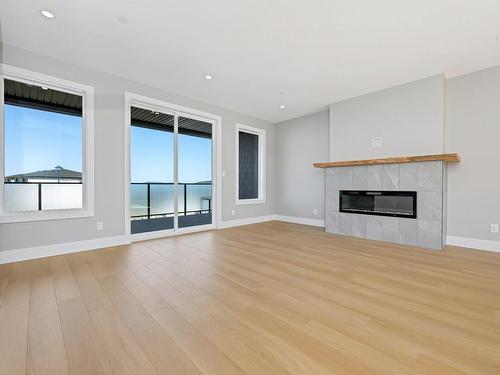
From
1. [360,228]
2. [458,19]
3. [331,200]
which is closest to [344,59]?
[458,19]

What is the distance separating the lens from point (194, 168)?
4.88 m

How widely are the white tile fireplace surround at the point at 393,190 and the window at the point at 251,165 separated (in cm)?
198

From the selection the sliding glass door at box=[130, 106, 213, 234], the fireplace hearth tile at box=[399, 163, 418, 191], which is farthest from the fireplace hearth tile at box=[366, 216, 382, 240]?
the sliding glass door at box=[130, 106, 213, 234]

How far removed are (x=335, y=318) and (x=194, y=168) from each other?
13.0 feet

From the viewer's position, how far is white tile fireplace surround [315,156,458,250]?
3428mm

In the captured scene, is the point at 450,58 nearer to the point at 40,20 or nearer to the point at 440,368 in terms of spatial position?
the point at 440,368

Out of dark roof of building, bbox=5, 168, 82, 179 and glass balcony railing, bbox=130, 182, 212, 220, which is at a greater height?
dark roof of building, bbox=5, 168, 82, 179

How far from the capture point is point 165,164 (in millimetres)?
4418

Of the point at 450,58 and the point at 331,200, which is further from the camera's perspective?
the point at 331,200

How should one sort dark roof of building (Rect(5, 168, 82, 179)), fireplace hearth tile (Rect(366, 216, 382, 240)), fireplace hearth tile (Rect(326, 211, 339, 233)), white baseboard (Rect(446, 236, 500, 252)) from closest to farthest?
dark roof of building (Rect(5, 168, 82, 179)), white baseboard (Rect(446, 236, 500, 252)), fireplace hearth tile (Rect(366, 216, 382, 240)), fireplace hearth tile (Rect(326, 211, 339, 233))

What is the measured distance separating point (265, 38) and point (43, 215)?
362 cm

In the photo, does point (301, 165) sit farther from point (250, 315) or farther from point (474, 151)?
point (250, 315)

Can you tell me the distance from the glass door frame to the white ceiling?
1.24ft

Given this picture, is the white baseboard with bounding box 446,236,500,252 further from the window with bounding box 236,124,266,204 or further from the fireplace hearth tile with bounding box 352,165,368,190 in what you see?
the window with bounding box 236,124,266,204
